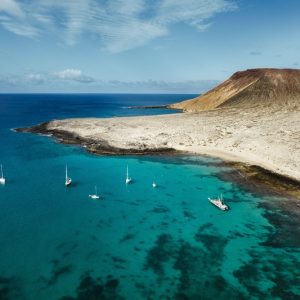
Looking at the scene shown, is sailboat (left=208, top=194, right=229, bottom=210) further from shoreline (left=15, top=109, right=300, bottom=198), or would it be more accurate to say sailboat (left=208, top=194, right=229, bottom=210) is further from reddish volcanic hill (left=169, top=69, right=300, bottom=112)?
reddish volcanic hill (left=169, top=69, right=300, bottom=112)

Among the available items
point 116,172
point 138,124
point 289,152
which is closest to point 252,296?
point 116,172

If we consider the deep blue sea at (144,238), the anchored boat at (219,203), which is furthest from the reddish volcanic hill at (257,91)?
the anchored boat at (219,203)

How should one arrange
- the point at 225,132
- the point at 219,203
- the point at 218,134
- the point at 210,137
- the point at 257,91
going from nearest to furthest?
1. the point at 219,203
2. the point at 210,137
3. the point at 218,134
4. the point at 225,132
5. the point at 257,91

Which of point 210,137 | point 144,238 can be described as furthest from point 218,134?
point 144,238

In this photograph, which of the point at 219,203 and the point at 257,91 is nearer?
the point at 219,203

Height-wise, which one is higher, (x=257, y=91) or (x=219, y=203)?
(x=257, y=91)

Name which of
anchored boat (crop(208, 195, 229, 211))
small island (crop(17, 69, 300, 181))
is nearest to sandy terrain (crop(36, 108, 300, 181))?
small island (crop(17, 69, 300, 181))

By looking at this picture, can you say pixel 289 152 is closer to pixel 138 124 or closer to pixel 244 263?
pixel 244 263

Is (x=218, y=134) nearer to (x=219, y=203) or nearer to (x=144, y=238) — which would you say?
(x=219, y=203)
